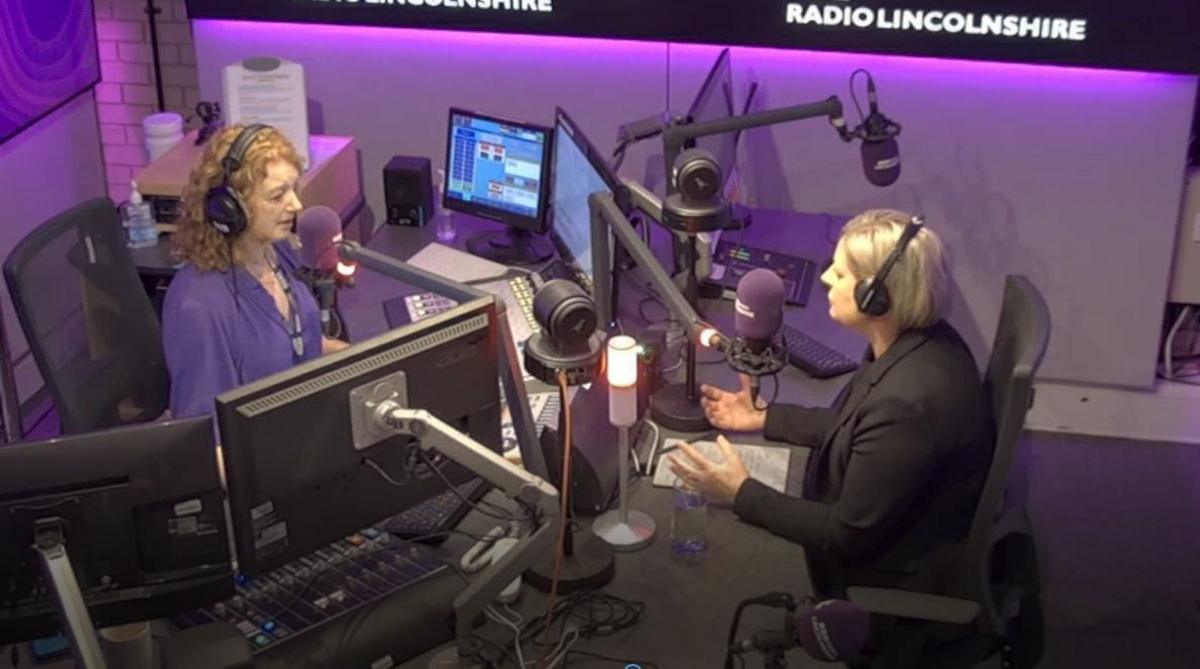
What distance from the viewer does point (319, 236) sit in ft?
10.4

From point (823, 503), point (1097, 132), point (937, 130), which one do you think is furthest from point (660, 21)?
point (823, 503)

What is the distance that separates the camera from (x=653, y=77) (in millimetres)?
4691

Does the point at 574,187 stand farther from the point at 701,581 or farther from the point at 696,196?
the point at 701,581

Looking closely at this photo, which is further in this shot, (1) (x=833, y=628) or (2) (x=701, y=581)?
(2) (x=701, y=581)

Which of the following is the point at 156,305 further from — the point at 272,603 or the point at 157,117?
the point at 272,603

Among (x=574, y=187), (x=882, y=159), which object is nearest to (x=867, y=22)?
(x=882, y=159)

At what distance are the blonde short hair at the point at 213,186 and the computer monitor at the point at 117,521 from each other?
0.98m

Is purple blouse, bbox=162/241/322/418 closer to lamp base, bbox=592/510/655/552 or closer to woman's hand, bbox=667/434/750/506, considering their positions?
lamp base, bbox=592/510/655/552

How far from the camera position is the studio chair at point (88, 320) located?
11.0ft

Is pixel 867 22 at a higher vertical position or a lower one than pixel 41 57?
higher

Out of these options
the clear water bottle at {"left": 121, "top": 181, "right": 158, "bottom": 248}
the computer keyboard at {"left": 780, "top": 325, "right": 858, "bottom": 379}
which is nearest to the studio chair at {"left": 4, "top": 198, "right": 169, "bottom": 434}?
the clear water bottle at {"left": 121, "top": 181, "right": 158, "bottom": 248}

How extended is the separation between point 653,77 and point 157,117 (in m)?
1.58

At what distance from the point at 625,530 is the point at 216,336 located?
3.21 feet

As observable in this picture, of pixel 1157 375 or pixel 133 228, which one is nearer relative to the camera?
pixel 133 228
